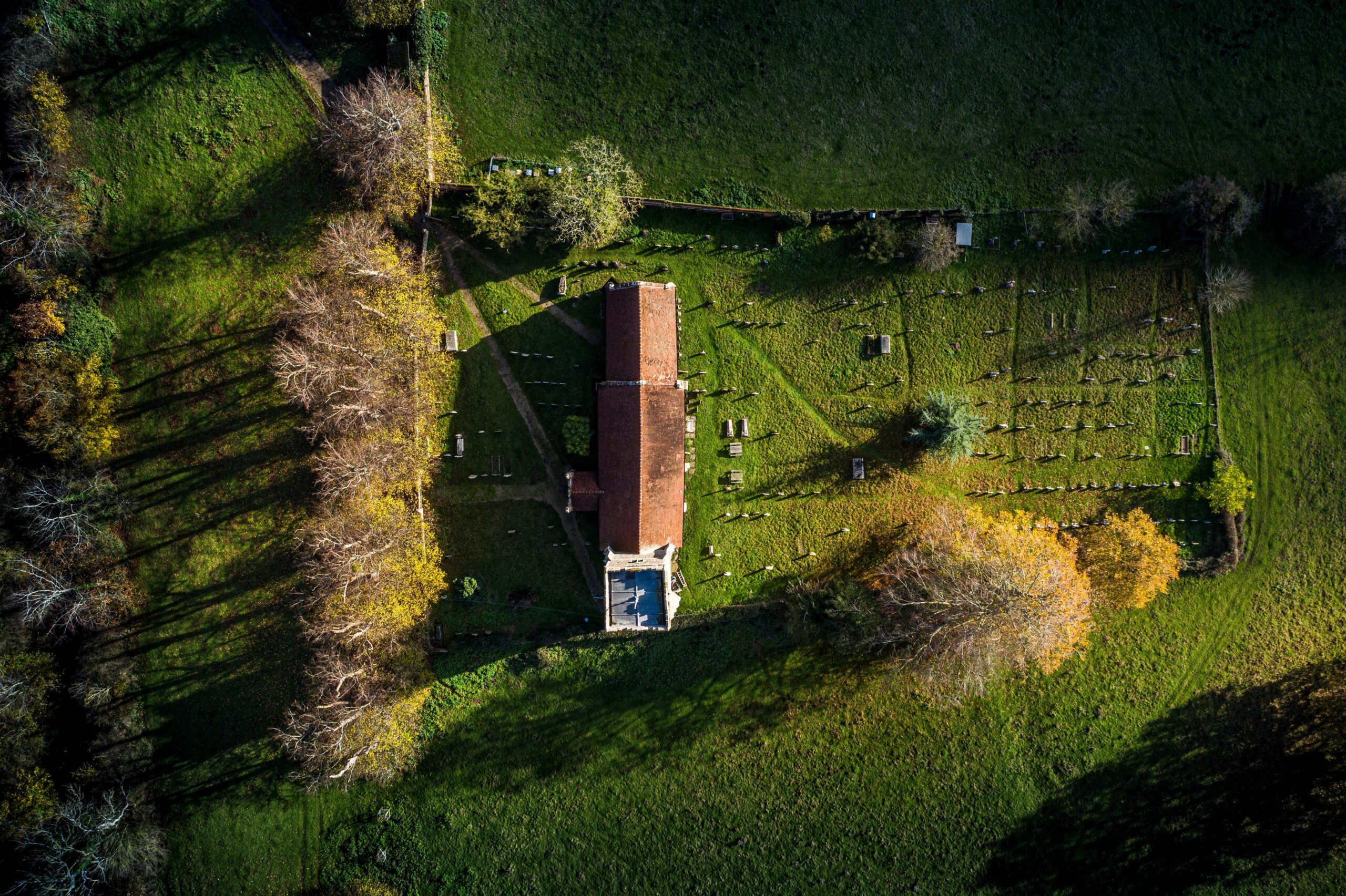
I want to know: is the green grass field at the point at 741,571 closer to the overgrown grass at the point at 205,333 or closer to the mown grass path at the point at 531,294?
the overgrown grass at the point at 205,333

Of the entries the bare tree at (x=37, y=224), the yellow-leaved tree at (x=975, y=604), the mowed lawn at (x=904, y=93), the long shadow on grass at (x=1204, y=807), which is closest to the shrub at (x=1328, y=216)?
the mowed lawn at (x=904, y=93)

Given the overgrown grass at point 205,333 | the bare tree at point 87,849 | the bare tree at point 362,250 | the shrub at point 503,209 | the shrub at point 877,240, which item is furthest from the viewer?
the overgrown grass at point 205,333

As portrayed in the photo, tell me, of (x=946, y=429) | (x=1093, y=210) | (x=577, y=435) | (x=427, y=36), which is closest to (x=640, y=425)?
(x=577, y=435)

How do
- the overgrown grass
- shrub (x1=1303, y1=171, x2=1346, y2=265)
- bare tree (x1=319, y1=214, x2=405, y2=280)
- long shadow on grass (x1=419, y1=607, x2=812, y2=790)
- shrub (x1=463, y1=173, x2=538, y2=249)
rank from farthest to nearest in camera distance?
the overgrown grass
long shadow on grass (x1=419, y1=607, x2=812, y2=790)
shrub (x1=463, y1=173, x2=538, y2=249)
shrub (x1=1303, y1=171, x2=1346, y2=265)
bare tree (x1=319, y1=214, x2=405, y2=280)

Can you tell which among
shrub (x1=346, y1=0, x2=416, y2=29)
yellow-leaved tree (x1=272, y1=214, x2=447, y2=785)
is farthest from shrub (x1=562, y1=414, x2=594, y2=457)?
shrub (x1=346, y1=0, x2=416, y2=29)

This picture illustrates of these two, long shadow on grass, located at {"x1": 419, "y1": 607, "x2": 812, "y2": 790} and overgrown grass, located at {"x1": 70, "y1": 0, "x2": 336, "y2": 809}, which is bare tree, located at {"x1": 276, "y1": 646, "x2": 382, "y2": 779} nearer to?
overgrown grass, located at {"x1": 70, "y1": 0, "x2": 336, "y2": 809}

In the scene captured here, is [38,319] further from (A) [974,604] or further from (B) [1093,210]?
(B) [1093,210]
